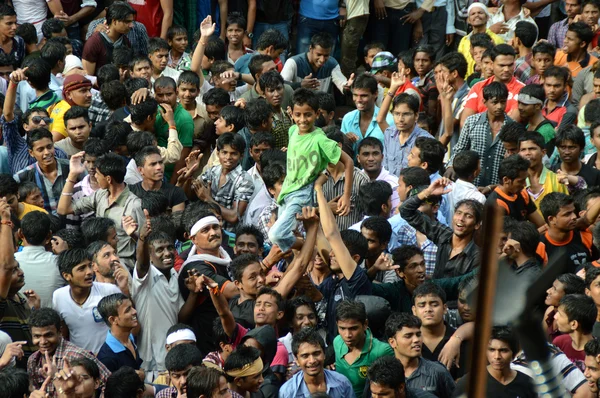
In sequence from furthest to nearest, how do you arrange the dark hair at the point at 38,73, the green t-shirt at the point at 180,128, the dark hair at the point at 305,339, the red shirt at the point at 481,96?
the red shirt at the point at 481,96 < the dark hair at the point at 38,73 < the green t-shirt at the point at 180,128 < the dark hair at the point at 305,339

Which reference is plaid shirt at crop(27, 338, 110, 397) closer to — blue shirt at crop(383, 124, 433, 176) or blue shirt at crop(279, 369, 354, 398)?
blue shirt at crop(279, 369, 354, 398)

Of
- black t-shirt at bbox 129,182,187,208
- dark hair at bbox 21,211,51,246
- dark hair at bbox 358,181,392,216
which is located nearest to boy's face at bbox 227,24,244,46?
black t-shirt at bbox 129,182,187,208

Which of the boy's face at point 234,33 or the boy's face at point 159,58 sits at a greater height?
the boy's face at point 159,58

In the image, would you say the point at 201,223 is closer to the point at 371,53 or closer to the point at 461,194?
the point at 461,194

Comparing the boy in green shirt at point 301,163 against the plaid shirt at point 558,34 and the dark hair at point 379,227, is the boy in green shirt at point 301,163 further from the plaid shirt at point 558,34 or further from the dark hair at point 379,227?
the plaid shirt at point 558,34

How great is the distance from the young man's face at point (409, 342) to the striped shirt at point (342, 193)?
2290mm

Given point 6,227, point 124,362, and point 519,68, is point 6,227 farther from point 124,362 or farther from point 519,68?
point 519,68

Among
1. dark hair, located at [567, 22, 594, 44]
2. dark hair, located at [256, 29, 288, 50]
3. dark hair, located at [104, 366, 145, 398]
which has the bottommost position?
dark hair, located at [256, 29, 288, 50]

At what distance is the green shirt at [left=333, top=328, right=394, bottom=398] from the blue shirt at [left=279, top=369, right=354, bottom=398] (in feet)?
0.77

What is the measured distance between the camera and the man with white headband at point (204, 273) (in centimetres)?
619

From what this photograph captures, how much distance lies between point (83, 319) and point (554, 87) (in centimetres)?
541

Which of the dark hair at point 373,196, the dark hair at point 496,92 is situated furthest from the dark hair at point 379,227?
the dark hair at point 496,92

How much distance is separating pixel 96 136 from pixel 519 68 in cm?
484

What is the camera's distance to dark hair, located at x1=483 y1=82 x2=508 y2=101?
28.4 ft
